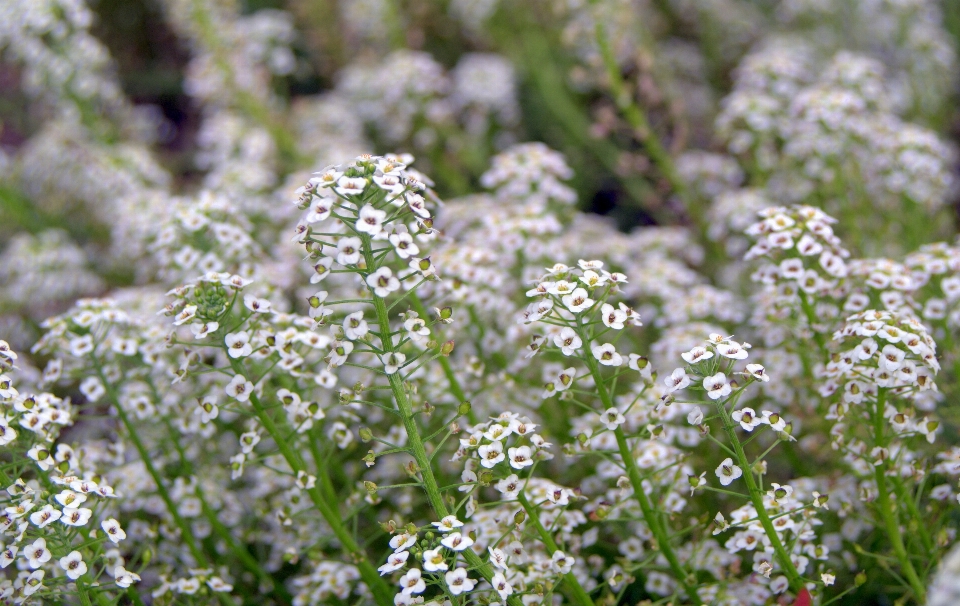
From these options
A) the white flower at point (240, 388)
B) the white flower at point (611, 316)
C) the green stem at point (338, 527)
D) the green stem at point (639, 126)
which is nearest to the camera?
the white flower at point (611, 316)

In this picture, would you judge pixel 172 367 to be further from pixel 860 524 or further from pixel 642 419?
pixel 860 524

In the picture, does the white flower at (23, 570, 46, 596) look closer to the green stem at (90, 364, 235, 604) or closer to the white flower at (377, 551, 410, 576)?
the green stem at (90, 364, 235, 604)

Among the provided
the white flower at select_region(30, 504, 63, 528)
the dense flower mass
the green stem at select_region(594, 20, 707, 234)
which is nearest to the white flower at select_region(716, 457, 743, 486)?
the dense flower mass

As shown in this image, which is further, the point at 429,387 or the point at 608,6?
the point at 608,6

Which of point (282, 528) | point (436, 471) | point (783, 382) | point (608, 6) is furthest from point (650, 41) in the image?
point (282, 528)

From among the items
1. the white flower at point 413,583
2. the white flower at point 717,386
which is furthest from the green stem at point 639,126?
the white flower at point 413,583

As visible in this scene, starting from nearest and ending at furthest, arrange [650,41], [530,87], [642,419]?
[642,419]
[650,41]
[530,87]

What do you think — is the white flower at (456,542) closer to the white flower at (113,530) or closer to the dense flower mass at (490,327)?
the dense flower mass at (490,327)

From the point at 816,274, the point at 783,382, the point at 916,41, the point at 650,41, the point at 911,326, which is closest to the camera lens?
the point at 911,326
